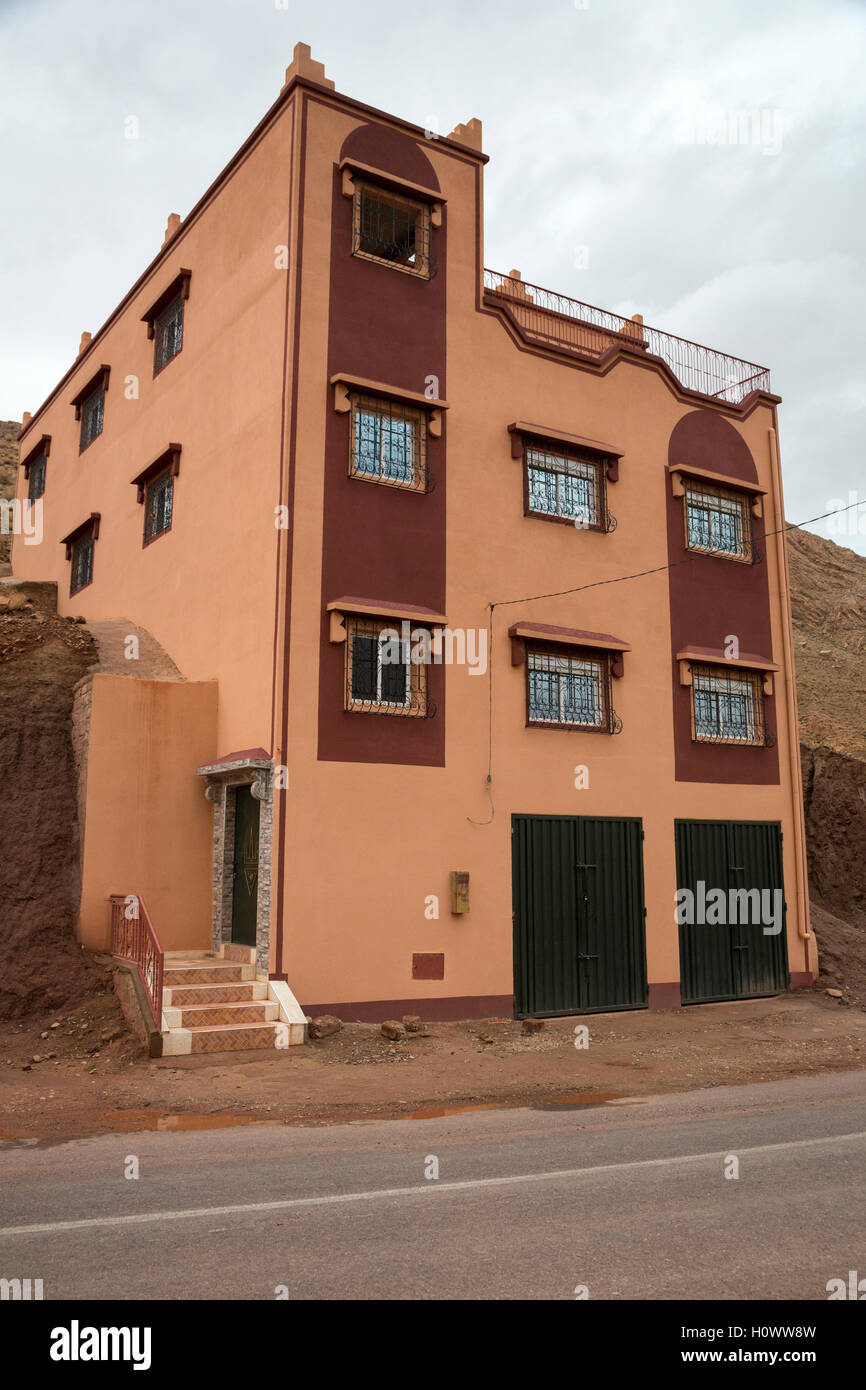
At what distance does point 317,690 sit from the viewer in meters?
14.1

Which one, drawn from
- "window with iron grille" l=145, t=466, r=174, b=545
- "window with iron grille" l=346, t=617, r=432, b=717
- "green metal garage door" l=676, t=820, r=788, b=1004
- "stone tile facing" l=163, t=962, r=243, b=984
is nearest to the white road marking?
"stone tile facing" l=163, t=962, r=243, b=984

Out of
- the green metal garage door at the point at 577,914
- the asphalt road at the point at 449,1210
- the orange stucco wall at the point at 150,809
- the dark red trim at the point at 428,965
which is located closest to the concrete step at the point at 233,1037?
the dark red trim at the point at 428,965

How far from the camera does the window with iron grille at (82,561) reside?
908 inches

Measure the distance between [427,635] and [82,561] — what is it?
11.8 meters

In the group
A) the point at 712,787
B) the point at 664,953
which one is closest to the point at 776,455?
the point at 712,787

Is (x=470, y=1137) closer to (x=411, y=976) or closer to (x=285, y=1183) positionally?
(x=285, y=1183)

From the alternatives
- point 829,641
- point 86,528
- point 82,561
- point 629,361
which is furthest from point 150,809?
point 829,641

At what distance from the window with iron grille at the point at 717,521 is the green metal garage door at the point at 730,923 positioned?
495cm

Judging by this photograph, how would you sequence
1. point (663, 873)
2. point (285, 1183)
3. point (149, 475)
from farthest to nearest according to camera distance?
point (149, 475) < point (663, 873) < point (285, 1183)

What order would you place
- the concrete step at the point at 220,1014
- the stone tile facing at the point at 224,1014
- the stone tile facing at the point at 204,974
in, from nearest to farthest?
the concrete step at the point at 220,1014 → the stone tile facing at the point at 224,1014 → the stone tile facing at the point at 204,974

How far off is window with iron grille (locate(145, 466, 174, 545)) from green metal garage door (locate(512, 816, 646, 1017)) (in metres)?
8.67

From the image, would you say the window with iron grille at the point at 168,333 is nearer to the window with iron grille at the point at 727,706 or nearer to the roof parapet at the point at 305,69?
the roof parapet at the point at 305,69

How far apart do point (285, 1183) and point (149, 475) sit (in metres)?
15.1

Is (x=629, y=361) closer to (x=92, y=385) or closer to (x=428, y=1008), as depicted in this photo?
(x=428, y=1008)
